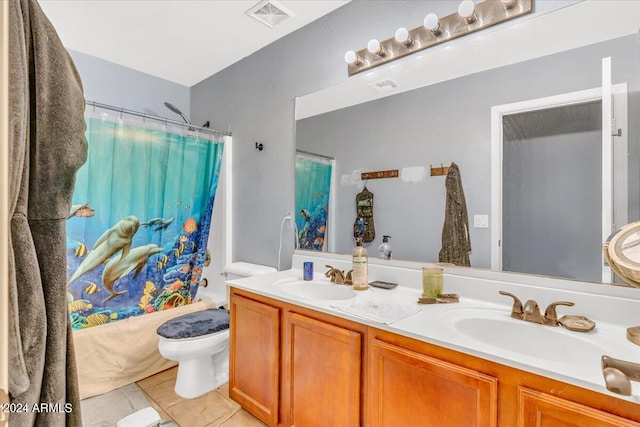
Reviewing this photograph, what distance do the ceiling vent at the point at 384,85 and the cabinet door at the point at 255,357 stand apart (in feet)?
4.36

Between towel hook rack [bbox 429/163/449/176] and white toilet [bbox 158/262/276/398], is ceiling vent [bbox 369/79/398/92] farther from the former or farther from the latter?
white toilet [bbox 158/262/276/398]

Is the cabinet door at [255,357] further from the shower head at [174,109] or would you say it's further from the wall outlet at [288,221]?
the shower head at [174,109]

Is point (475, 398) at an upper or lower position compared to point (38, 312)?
lower

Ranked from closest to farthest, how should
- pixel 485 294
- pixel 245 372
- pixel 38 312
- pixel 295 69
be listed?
pixel 38 312
pixel 485 294
pixel 245 372
pixel 295 69

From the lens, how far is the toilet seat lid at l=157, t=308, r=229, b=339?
189cm

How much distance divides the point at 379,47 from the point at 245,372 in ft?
6.30

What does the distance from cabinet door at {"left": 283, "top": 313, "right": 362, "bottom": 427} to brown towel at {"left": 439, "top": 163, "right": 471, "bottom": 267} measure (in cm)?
64

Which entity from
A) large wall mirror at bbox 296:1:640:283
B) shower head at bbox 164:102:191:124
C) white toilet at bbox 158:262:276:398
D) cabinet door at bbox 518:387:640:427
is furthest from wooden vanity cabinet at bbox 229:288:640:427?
shower head at bbox 164:102:191:124

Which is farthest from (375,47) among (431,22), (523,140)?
→ (523,140)

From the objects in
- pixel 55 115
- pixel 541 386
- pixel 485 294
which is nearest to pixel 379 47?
pixel 485 294

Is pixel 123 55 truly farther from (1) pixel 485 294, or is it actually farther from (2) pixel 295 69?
(1) pixel 485 294

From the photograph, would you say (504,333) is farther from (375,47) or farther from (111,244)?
(111,244)

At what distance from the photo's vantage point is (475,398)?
931 millimetres

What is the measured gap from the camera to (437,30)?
1562mm
